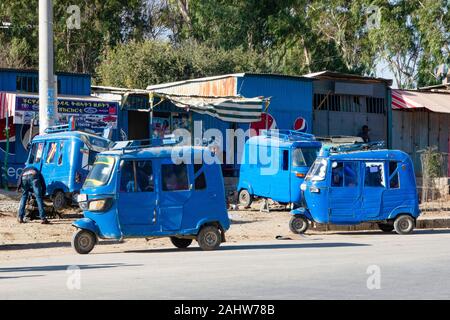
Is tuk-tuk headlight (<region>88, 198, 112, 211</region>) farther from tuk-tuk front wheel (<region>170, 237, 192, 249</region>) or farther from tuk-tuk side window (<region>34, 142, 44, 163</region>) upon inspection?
tuk-tuk side window (<region>34, 142, 44, 163</region>)

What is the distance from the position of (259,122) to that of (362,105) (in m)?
5.88

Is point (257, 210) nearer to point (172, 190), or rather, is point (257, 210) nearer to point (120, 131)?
point (120, 131)

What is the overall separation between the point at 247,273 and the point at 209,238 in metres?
4.59

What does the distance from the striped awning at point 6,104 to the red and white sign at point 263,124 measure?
30.8 feet

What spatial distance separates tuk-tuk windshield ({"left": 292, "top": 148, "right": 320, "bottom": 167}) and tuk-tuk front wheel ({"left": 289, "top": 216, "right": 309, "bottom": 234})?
4211 mm

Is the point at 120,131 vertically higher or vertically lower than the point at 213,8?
lower

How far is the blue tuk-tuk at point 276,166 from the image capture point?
81.1 feet

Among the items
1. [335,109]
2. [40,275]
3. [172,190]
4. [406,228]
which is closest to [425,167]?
[335,109]

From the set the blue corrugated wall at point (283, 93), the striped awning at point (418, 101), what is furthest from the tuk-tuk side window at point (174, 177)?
the striped awning at point (418, 101)

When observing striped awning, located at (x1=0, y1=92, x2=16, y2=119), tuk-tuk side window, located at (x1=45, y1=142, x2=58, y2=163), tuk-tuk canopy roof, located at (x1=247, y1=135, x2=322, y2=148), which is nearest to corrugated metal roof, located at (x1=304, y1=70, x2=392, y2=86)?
tuk-tuk canopy roof, located at (x1=247, y1=135, x2=322, y2=148)

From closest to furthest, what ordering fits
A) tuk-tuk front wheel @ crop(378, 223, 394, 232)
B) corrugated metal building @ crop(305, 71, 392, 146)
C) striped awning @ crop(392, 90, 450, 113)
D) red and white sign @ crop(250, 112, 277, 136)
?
1. tuk-tuk front wheel @ crop(378, 223, 394, 232)
2. red and white sign @ crop(250, 112, 277, 136)
3. corrugated metal building @ crop(305, 71, 392, 146)
4. striped awning @ crop(392, 90, 450, 113)

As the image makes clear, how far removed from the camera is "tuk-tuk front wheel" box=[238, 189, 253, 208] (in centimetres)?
2644

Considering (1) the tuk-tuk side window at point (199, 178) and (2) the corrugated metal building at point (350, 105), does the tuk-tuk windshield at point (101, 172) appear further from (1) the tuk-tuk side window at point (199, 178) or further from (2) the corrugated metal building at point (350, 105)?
(2) the corrugated metal building at point (350, 105)

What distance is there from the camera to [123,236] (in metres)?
15.8
